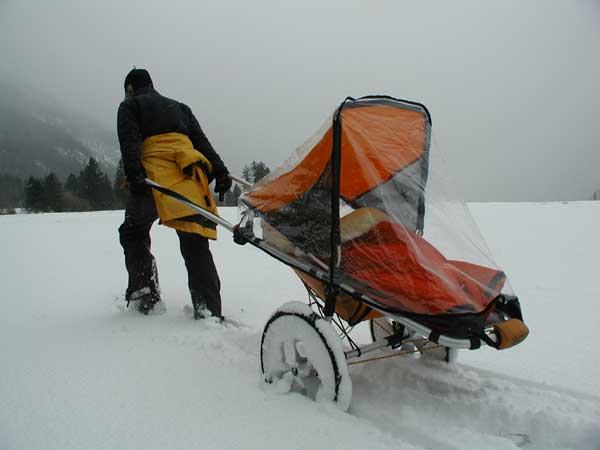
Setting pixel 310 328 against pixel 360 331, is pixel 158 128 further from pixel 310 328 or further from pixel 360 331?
pixel 360 331

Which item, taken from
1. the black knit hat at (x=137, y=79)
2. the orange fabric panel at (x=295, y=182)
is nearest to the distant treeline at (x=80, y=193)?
the black knit hat at (x=137, y=79)

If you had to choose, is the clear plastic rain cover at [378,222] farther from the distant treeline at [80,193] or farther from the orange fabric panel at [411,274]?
the distant treeline at [80,193]

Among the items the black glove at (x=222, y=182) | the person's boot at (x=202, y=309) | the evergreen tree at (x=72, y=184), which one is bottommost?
the person's boot at (x=202, y=309)

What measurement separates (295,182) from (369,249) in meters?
0.62

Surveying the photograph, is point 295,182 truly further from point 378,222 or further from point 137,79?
point 137,79

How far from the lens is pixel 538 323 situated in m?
3.25

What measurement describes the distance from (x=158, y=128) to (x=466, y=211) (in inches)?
97.1

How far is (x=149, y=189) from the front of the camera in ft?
10.1

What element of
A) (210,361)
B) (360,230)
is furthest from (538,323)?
(210,361)

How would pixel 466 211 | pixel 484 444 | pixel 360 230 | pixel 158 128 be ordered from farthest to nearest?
pixel 158 128, pixel 466 211, pixel 360 230, pixel 484 444

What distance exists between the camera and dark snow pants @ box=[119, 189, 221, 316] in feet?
9.95

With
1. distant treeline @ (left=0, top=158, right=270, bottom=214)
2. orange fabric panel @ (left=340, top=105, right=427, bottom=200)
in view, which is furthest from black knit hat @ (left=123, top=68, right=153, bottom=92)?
distant treeline @ (left=0, top=158, right=270, bottom=214)

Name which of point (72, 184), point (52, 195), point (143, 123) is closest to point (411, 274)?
point (143, 123)

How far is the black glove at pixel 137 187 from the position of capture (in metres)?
2.87
